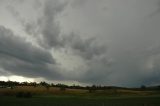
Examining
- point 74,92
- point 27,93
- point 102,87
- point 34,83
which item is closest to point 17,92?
point 27,93

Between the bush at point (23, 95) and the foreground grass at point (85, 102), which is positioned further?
the bush at point (23, 95)

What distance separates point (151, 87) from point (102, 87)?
32.2 meters

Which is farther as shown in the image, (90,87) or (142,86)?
(142,86)

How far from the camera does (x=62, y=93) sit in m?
130

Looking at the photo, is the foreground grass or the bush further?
the bush

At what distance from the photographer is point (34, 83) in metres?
167

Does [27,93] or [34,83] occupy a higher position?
[34,83]

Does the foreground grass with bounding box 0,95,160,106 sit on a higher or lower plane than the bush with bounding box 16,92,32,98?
lower

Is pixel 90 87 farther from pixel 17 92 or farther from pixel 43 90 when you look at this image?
pixel 17 92

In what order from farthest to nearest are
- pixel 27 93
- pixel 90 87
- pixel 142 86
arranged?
pixel 142 86
pixel 90 87
pixel 27 93

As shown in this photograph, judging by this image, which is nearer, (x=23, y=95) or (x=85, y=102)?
(x=85, y=102)

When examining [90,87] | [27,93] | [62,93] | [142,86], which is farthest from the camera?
[142,86]

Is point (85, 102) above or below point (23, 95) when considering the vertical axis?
below

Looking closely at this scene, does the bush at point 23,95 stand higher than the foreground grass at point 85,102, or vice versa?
the bush at point 23,95
